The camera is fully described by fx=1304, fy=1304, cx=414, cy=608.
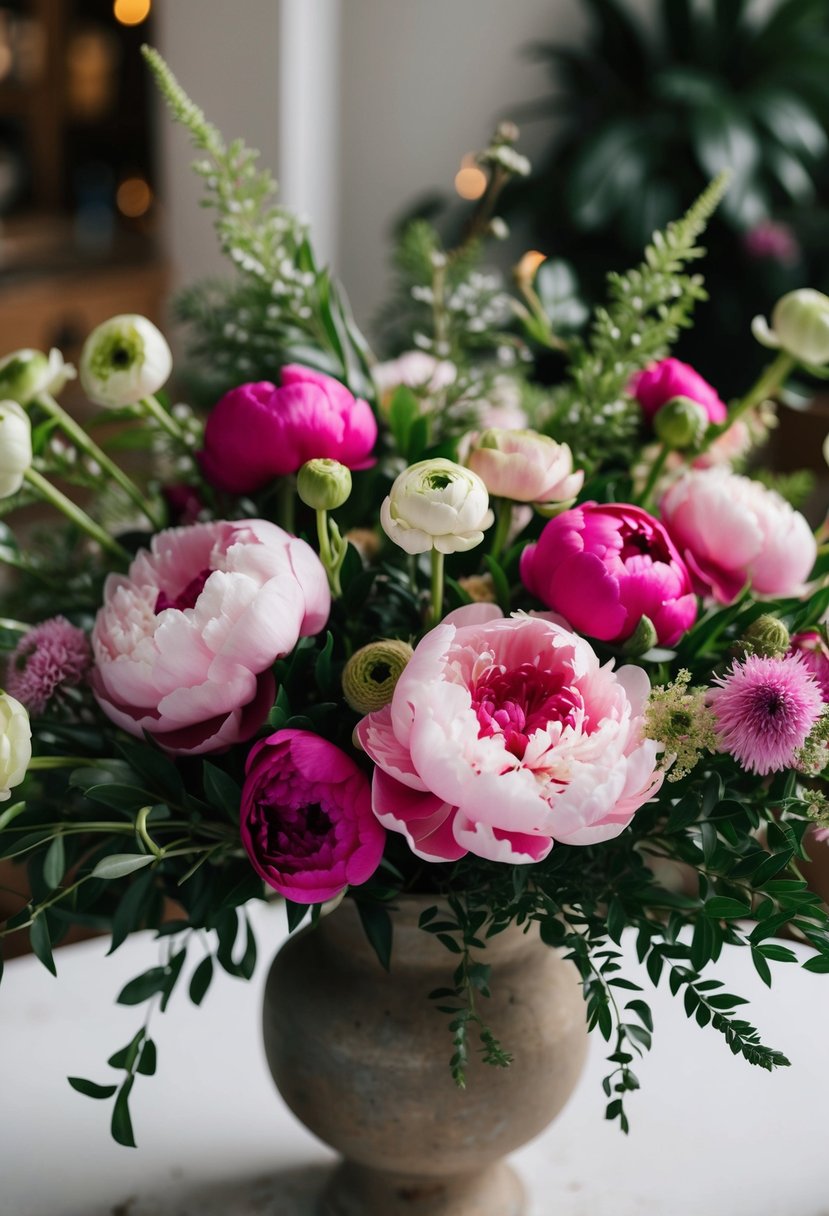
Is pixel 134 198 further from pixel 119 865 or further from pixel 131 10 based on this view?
pixel 119 865

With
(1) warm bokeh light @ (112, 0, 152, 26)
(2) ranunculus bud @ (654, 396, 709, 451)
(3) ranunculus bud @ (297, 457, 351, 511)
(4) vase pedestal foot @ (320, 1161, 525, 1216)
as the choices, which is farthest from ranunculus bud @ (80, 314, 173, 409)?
(1) warm bokeh light @ (112, 0, 152, 26)

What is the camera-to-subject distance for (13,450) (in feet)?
1.65

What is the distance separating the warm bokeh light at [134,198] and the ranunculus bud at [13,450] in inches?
135

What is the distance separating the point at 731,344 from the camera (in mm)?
2463

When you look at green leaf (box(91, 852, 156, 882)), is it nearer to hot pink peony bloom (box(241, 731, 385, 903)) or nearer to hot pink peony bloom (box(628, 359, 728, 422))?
hot pink peony bloom (box(241, 731, 385, 903))

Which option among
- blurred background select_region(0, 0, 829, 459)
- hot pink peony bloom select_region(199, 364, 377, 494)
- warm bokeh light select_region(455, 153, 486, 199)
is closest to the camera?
hot pink peony bloom select_region(199, 364, 377, 494)

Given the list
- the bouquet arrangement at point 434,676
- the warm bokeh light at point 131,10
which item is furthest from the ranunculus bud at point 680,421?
the warm bokeh light at point 131,10

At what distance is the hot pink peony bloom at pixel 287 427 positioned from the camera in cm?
50

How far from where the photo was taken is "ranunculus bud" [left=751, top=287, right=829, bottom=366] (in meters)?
0.58

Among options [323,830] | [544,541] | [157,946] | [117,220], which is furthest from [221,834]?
[117,220]

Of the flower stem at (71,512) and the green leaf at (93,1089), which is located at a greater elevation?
the flower stem at (71,512)

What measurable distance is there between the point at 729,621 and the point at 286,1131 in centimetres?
38

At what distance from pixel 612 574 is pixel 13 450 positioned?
0.23 meters

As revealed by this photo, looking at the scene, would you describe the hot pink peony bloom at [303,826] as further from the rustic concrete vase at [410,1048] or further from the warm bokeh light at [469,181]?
the warm bokeh light at [469,181]
